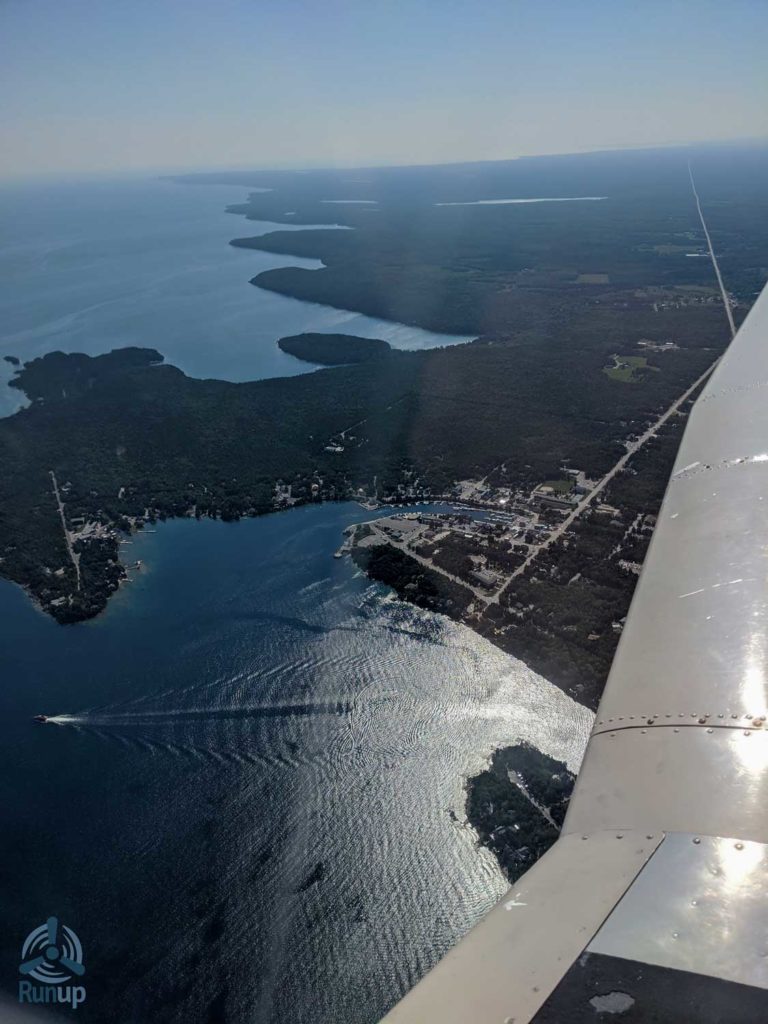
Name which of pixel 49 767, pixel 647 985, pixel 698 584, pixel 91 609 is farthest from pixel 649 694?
pixel 91 609

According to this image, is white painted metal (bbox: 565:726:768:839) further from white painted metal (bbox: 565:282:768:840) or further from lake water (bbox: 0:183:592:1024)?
lake water (bbox: 0:183:592:1024)

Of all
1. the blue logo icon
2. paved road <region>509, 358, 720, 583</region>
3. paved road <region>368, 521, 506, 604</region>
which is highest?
paved road <region>509, 358, 720, 583</region>

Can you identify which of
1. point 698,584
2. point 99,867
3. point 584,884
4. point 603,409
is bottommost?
point 99,867

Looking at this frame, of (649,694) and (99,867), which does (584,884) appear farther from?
(99,867)

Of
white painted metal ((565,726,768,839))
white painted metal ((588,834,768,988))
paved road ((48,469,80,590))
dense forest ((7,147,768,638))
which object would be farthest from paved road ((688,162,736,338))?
white painted metal ((588,834,768,988))

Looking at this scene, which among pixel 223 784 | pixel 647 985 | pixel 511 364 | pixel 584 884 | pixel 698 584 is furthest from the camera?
pixel 511 364

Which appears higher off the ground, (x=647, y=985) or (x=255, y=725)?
(x=647, y=985)
